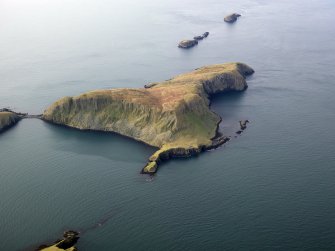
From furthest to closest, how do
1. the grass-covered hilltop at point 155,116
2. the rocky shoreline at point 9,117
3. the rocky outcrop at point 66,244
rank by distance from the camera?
the rocky shoreline at point 9,117, the grass-covered hilltop at point 155,116, the rocky outcrop at point 66,244

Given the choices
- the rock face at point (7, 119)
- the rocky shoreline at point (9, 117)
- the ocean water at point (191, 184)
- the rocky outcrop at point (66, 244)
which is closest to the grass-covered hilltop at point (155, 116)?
the ocean water at point (191, 184)

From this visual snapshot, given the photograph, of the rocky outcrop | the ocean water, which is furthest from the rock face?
the rocky outcrop

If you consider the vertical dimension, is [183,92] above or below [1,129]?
above

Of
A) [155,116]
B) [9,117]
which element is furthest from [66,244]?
[9,117]

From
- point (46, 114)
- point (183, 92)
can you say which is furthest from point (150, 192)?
point (46, 114)

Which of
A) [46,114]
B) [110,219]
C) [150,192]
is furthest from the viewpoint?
[46,114]

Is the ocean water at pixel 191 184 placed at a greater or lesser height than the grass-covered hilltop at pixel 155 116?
lesser

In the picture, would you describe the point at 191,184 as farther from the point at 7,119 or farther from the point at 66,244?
the point at 7,119

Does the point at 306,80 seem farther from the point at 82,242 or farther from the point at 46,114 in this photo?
the point at 82,242

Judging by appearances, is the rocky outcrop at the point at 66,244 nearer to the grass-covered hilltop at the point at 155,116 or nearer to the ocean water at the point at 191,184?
the ocean water at the point at 191,184
